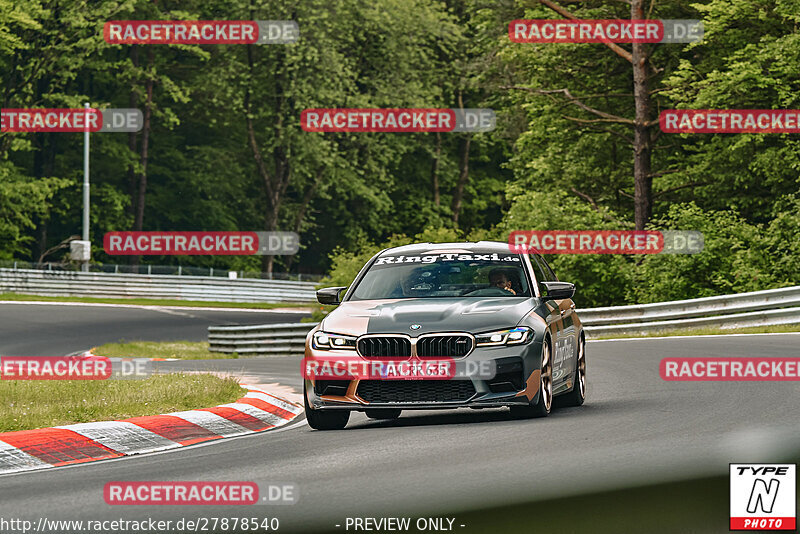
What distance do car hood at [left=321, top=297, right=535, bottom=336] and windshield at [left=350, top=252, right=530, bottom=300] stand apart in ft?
1.46

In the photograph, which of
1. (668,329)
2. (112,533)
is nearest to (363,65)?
(668,329)

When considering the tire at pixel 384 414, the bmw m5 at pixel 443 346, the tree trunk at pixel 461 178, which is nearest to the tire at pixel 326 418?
the bmw m5 at pixel 443 346

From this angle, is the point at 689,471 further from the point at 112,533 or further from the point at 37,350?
the point at 37,350

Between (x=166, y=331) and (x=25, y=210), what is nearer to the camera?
(x=166, y=331)

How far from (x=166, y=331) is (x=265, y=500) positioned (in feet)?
100

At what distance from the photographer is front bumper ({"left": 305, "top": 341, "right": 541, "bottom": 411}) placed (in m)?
10.7

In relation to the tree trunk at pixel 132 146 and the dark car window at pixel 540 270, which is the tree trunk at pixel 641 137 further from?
the tree trunk at pixel 132 146

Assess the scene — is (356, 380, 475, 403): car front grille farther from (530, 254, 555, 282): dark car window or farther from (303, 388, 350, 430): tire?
(530, 254, 555, 282): dark car window

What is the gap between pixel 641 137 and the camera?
113 feet

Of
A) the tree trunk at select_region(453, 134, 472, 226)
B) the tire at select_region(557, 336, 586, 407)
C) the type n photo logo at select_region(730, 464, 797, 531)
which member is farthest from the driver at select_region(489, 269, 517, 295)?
the tree trunk at select_region(453, 134, 472, 226)

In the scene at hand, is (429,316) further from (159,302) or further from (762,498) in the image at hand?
(159,302)

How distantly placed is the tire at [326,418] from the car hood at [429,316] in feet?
2.49

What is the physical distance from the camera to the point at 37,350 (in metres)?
30.7

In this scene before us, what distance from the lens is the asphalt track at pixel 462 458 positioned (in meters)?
7.47
